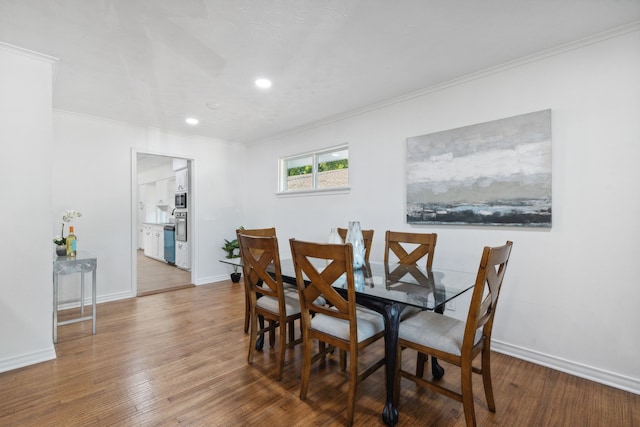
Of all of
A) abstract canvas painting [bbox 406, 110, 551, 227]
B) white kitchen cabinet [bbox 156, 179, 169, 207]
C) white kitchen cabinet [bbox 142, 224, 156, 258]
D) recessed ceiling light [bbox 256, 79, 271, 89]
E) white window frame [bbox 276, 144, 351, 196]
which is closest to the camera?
abstract canvas painting [bbox 406, 110, 551, 227]

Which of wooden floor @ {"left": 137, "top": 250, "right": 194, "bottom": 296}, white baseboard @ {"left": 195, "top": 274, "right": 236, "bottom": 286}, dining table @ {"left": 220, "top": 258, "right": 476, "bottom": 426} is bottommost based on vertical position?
wooden floor @ {"left": 137, "top": 250, "right": 194, "bottom": 296}

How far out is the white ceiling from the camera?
183cm

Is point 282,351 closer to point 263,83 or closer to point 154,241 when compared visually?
point 263,83

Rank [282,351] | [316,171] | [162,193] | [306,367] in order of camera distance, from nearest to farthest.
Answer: [306,367] < [282,351] < [316,171] < [162,193]

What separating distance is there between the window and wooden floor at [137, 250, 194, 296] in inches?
94.6

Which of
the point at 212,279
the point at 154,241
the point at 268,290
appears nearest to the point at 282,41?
the point at 268,290

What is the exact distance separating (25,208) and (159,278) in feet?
11.0

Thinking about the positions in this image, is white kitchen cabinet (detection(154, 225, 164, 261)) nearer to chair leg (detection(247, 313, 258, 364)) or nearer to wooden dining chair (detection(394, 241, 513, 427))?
chair leg (detection(247, 313, 258, 364))

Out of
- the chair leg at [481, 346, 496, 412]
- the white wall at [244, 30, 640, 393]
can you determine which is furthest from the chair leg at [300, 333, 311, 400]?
the white wall at [244, 30, 640, 393]

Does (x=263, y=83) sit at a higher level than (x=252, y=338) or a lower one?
higher

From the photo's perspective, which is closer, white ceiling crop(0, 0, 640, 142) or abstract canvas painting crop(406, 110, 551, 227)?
white ceiling crop(0, 0, 640, 142)

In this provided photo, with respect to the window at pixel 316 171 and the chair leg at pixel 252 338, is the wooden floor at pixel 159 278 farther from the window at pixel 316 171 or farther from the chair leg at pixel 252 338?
the chair leg at pixel 252 338

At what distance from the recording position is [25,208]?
2.30 metres

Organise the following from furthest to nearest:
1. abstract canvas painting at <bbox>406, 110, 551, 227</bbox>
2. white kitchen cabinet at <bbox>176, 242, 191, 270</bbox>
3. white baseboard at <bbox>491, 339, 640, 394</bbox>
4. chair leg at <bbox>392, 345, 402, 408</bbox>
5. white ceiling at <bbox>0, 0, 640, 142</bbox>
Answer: white kitchen cabinet at <bbox>176, 242, 191, 270</bbox>, abstract canvas painting at <bbox>406, 110, 551, 227</bbox>, white baseboard at <bbox>491, 339, 640, 394</bbox>, white ceiling at <bbox>0, 0, 640, 142</bbox>, chair leg at <bbox>392, 345, 402, 408</bbox>
